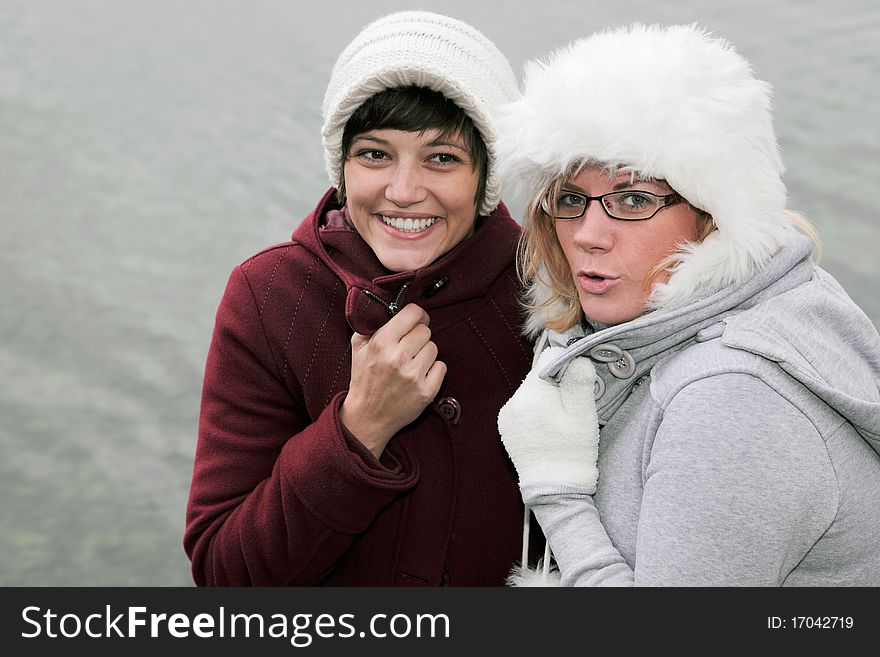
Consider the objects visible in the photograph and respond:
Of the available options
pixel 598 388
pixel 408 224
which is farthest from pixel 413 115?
pixel 598 388

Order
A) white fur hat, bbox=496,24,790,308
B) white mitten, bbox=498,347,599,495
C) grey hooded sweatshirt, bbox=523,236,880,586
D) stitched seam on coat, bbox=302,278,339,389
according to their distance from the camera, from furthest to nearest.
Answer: stitched seam on coat, bbox=302,278,339,389 < white mitten, bbox=498,347,599,495 < white fur hat, bbox=496,24,790,308 < grey hooded sweatshirt, bbox=523,236,880,586

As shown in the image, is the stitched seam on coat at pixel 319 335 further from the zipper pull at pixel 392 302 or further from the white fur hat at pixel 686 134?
the white fur hat at pixel 686 134

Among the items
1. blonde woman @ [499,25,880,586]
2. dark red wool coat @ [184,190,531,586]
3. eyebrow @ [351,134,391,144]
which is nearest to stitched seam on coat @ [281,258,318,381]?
dark red wool coat @ [184,190,531,586]

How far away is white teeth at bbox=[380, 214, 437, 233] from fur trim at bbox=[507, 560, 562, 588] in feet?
1.89

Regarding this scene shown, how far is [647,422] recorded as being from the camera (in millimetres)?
1313

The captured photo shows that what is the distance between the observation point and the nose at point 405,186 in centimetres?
156

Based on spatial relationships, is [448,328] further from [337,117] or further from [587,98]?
[587,98]

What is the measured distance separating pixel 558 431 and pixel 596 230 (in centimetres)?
29

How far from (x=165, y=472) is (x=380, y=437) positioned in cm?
218

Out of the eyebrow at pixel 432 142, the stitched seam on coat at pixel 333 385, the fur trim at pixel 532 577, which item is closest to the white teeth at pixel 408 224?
the eyebrow at pixel 432 142

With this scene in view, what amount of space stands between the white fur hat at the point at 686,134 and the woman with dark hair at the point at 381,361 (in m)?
0.26

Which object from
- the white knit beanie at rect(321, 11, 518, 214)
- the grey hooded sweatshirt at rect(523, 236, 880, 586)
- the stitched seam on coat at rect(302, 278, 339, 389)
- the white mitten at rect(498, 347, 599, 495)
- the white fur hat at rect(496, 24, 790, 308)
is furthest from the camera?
the stitched seam on coat at rect(302, 278, 339, 389)

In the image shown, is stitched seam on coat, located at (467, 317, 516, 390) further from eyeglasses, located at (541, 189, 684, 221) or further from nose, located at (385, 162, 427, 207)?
eyeglasses, located at (541, 189, 684, 221)

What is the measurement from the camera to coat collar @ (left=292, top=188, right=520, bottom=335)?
1.62 meters
